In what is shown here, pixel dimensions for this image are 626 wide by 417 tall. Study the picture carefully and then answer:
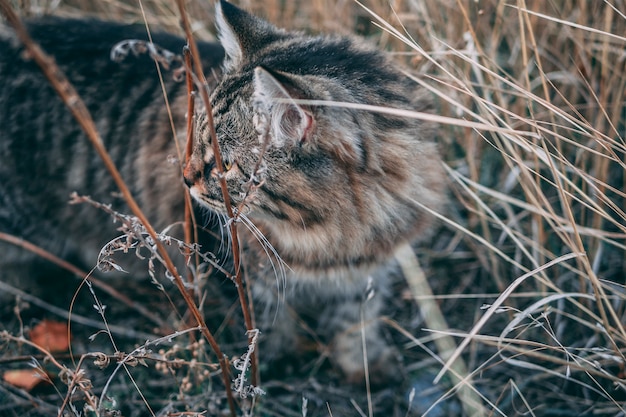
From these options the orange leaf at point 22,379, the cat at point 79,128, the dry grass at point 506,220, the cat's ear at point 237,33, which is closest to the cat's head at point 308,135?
the cat's ear at point 237,33

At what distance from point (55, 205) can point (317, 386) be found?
1.11m

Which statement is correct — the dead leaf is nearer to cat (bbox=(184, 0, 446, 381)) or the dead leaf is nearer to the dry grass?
the dry grass

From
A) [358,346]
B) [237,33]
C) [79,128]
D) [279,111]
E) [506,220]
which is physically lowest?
[358,346]

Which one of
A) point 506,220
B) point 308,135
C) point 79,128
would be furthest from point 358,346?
point 79,128

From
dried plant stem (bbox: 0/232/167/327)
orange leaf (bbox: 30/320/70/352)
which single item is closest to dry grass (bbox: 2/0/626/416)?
dried plant stem (bbox: 0/232/167/327)

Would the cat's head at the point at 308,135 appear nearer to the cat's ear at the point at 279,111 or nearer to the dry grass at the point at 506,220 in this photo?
the cat's ear at the point at 279,111

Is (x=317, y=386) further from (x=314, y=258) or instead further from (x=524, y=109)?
(x=524, y=109)

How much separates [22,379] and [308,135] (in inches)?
47.9

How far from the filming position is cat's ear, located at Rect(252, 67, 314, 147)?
38.1 inches

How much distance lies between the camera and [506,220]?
78.7 inches

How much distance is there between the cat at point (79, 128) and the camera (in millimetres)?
1630

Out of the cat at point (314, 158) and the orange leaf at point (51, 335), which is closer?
the cat at point (314, 158)

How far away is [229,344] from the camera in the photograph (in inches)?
72.4

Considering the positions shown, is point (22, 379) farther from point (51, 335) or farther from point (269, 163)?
point (269, 163)
